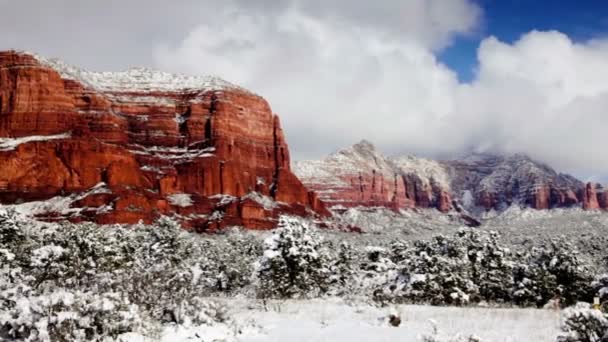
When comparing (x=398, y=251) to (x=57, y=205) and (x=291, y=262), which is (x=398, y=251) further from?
(x=57, y=205)

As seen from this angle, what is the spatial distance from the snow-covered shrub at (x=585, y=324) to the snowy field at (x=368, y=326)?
2495 mm

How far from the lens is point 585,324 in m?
12.0

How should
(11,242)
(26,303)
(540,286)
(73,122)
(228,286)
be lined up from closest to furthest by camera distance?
(26,303) < (11,242) < (540,286) < (228,286) < (73,122)

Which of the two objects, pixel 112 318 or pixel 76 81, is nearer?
pixel 112 318

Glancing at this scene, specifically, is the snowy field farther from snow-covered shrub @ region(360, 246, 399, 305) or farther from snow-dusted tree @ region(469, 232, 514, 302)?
snow-dusted tree @ region(469, 232, 514, 302)

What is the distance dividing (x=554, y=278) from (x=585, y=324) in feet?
107

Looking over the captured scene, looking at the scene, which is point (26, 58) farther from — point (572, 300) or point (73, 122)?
point (572, 300)

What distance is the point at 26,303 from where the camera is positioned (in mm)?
14406

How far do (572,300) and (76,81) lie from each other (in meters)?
189

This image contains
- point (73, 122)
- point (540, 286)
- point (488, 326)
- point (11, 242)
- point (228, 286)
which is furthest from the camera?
point (73, 122)

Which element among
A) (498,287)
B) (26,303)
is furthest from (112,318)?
(498,287)

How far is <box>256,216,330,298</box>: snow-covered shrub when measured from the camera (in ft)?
108

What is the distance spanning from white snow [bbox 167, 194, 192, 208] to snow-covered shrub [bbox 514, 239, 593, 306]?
142161 mm

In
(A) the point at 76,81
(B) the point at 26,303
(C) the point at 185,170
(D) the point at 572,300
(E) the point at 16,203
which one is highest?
(A) the point at 76,81
